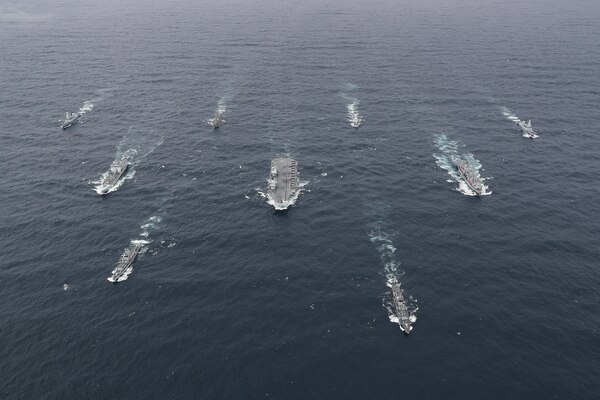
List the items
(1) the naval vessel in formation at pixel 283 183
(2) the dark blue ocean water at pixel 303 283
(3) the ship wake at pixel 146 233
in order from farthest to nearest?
1. (1) the naval vessel in formation at pixel 283 183
2. (3) the ship wake at pixel 146 233
3. (2) the dark blue ocean water at pixel 303 283

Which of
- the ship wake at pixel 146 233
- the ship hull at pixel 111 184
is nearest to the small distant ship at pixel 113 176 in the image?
the ship hull at pixel 111 184

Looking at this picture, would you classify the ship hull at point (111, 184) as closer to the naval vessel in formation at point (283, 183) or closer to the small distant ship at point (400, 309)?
the naval vessel in formation at point (283, 183)

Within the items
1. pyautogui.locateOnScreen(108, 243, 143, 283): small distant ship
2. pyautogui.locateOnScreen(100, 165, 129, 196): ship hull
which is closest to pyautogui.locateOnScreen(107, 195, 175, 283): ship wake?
pyautogui.locateOnScreen(108, 243, 143, 283): small distant ship

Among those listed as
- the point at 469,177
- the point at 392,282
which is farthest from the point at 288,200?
the point at 469,177

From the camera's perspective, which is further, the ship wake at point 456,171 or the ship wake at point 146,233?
the ship wake at point 456,171

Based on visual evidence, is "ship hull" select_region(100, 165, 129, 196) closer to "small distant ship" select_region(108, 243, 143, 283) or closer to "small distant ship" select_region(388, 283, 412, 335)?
"small distant ship" select_region(108, 243, 143, 283)

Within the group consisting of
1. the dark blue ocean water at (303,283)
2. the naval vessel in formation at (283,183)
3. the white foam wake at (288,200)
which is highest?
the naval vessel in formation at (283,183)
